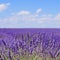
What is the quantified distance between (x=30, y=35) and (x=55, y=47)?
9.1 inches

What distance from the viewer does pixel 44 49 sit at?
7.97 feet

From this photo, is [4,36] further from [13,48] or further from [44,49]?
[44,49]

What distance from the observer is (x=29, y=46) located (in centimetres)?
241

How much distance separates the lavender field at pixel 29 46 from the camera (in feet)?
7.80

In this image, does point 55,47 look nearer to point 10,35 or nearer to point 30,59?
point 30,59

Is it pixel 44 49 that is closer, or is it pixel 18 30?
pixel 44 49

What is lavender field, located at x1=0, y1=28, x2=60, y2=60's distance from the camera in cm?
238

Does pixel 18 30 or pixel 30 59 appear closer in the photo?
pixel 30 59

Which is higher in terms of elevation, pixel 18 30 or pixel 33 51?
pixel 18 30

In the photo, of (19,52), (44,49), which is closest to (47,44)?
(44,49)

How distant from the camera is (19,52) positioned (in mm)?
2404

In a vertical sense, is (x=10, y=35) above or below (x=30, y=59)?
above

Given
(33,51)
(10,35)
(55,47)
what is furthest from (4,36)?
(55,47)

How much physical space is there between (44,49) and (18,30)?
408 mm
